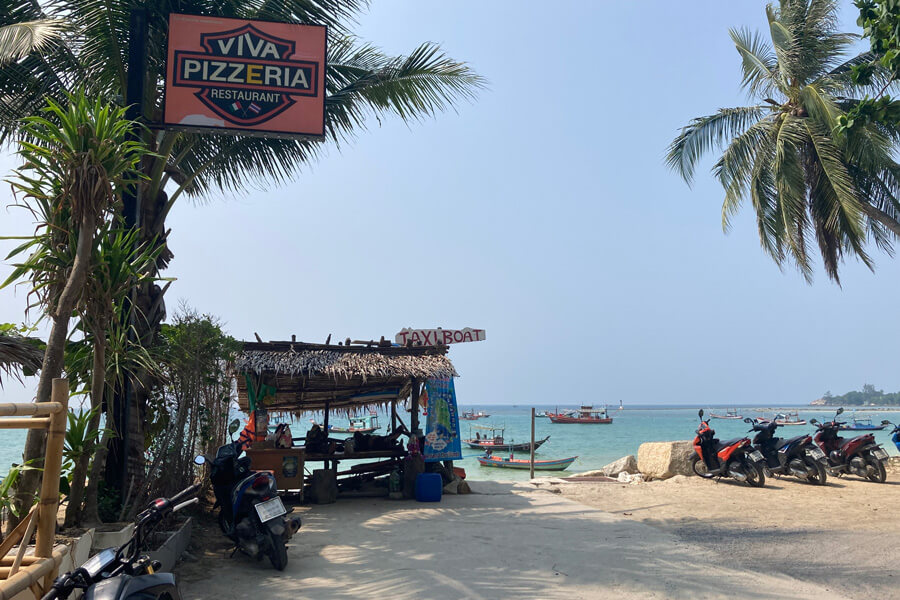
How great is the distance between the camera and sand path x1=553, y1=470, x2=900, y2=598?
563 centimetres

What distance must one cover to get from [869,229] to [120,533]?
14.0 metres

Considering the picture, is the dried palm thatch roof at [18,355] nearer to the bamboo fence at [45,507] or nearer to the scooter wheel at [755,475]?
the bamboo fence at [45,507]

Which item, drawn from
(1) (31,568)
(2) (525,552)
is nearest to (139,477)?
(1) (31,568)

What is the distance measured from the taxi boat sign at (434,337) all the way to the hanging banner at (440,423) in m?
0.65

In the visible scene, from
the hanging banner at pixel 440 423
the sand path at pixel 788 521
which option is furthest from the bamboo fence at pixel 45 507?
the hanging banner at pixel 440 423

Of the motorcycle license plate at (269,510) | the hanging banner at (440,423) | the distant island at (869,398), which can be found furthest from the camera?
the distant island at (869,398)

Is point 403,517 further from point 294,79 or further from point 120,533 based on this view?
point 294,79

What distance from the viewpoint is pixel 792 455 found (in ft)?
36.9

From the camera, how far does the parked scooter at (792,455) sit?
10906 mm

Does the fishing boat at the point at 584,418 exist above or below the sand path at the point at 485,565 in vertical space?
below

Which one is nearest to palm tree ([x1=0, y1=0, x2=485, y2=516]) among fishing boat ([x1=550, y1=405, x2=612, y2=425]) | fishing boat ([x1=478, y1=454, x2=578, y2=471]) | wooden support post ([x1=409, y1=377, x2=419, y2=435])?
wooden support post ([x1=409, y1=377, x2=419, y2=435])

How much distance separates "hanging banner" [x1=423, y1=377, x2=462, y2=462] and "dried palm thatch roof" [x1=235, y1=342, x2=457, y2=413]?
0.39 m

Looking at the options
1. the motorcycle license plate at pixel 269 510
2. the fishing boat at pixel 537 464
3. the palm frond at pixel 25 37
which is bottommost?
the fishing boat at pixel 537 464

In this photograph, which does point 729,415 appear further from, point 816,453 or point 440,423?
point 440,423
